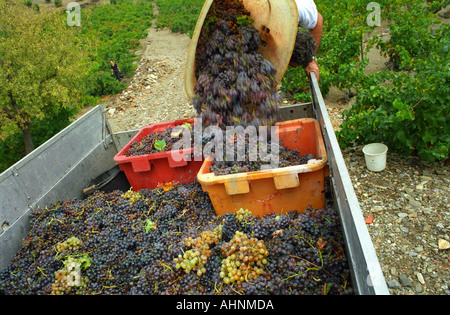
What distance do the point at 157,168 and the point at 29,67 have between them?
11.3ft

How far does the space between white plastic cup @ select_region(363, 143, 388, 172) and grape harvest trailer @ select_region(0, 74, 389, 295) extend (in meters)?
0.71

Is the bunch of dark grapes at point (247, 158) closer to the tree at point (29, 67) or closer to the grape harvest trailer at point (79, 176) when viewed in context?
the grape harvest trailer at point (79, 176)

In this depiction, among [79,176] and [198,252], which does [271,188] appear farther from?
[79,176]

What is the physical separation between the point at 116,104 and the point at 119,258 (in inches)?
239

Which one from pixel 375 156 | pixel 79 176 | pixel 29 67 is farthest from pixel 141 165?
pixel 29 67

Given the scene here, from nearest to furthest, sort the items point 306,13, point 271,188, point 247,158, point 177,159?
1. point 271,188
2. point 247,158
3. point 177,159
4. point 306,13

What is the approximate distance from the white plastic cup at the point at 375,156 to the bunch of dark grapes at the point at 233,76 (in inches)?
46.4

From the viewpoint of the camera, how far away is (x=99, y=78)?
27.7 ft

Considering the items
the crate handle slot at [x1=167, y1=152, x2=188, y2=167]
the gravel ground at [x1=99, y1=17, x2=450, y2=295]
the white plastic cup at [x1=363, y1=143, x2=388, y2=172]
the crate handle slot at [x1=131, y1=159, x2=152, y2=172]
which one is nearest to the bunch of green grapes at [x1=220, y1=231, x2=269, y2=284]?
the gravel ground at [x1=99, y1=17, x2=450, y2=295]

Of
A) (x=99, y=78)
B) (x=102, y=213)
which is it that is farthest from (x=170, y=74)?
(x=102, y=213)

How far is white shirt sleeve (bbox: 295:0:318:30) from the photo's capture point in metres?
3.27

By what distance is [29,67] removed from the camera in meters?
5.24

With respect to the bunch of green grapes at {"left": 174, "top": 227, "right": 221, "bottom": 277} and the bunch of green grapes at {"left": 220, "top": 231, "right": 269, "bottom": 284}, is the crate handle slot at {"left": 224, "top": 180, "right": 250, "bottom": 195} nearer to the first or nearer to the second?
the bunch of green grapes at {"left": 174, "top": 227, "right": 221, "bottom": 277}

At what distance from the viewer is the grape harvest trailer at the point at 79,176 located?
1707mm
